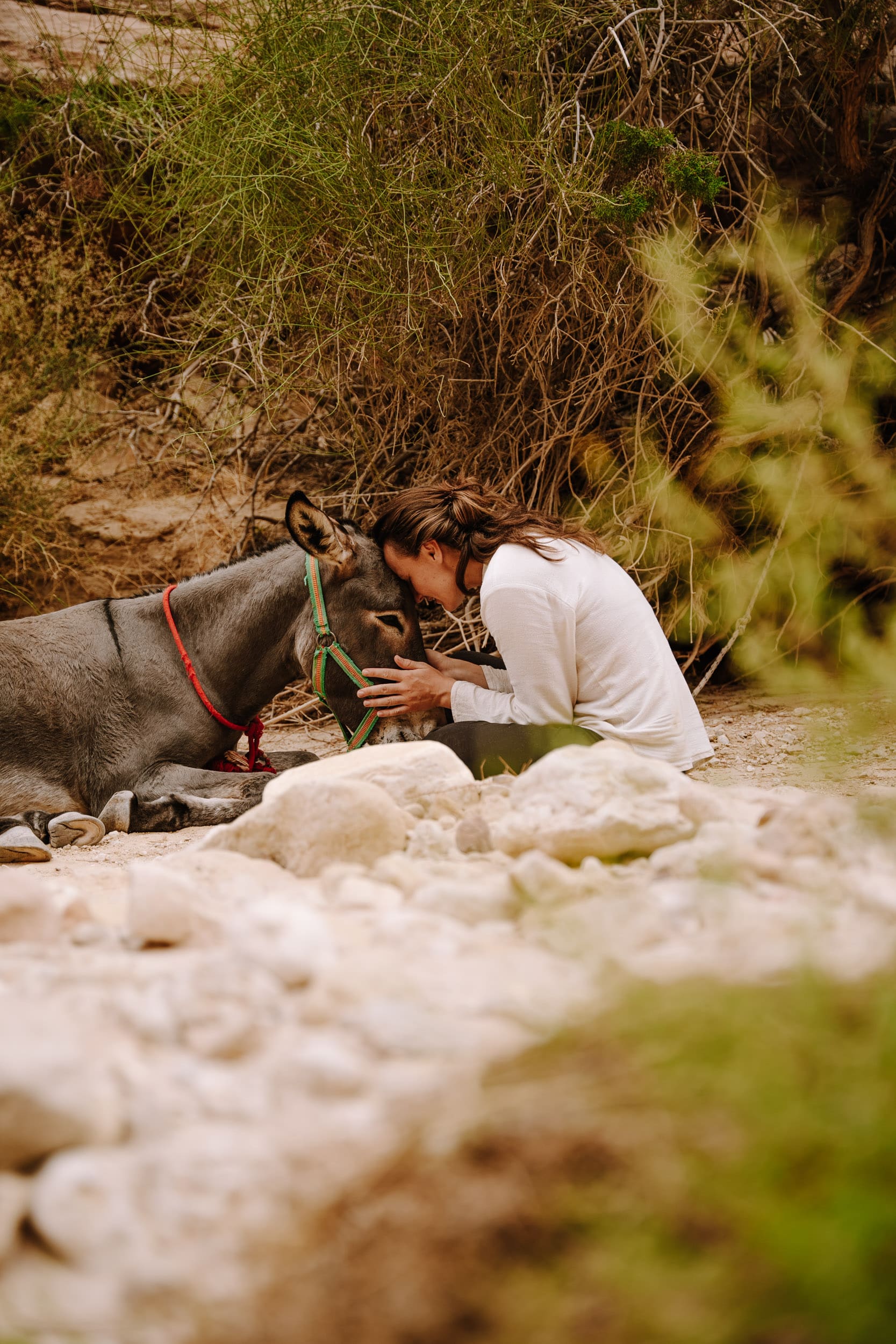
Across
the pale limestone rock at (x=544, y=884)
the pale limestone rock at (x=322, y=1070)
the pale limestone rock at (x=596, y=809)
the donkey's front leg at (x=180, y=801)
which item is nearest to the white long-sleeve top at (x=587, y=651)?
the donkey's front leg at (x=180, y=801)

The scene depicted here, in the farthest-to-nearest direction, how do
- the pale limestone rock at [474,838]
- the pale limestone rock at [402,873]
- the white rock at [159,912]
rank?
the pale limestone rock at [474,838], the pale limestone rock at [402,873], the white rock at [159,912]

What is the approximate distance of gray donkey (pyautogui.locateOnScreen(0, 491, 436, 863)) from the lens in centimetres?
384

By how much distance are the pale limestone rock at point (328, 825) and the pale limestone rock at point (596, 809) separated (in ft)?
0.75

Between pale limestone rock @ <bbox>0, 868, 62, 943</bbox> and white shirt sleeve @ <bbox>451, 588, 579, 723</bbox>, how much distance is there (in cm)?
181

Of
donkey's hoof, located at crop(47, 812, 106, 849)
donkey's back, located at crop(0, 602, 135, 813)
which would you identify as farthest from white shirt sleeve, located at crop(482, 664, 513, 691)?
donkey's hoof, located at crop(47, 812, 106, 849)

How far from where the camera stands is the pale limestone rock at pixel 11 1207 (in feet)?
2.98

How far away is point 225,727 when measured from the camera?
4.13 m

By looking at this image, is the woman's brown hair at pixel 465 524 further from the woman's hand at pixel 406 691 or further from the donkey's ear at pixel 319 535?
the woman's hand at pixel 406 691

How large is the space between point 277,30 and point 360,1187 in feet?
13.5

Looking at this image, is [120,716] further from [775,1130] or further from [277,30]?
[775,1130]

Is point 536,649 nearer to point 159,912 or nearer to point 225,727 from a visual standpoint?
point 225,727

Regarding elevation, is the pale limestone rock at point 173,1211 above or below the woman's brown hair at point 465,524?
below

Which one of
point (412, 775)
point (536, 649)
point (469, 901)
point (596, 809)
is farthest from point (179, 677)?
point (469, 901)

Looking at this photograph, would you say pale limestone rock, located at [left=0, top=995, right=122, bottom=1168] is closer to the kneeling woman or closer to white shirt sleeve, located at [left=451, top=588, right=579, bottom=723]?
the kneeling woman
